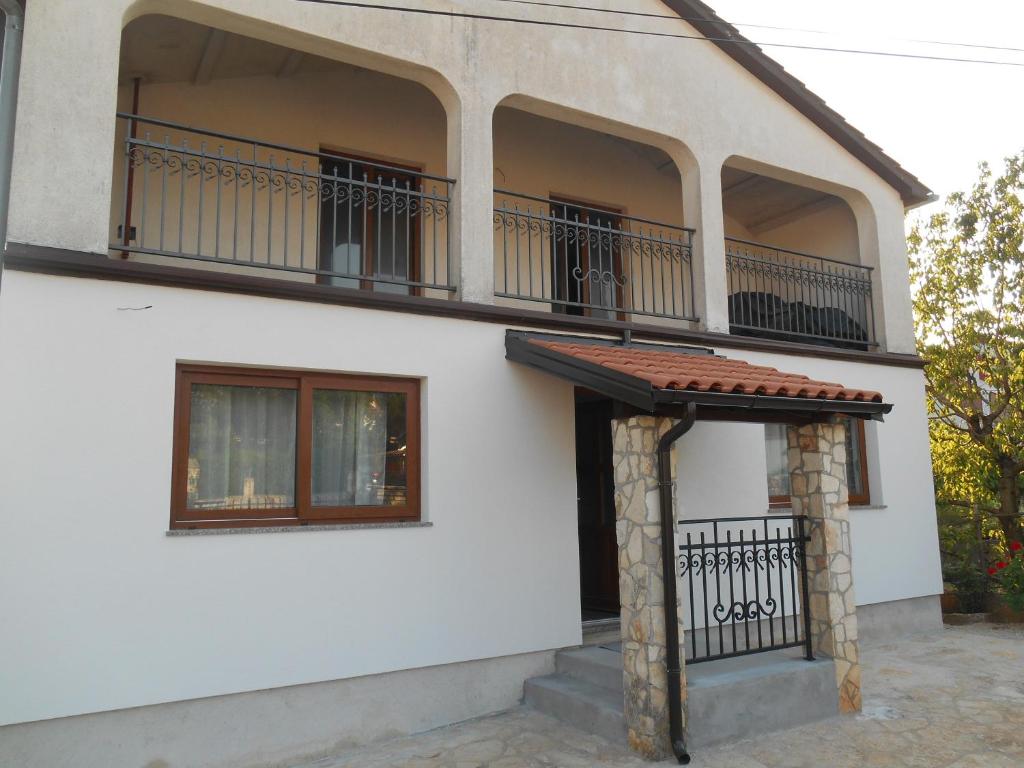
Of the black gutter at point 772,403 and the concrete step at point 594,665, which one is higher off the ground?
the black gutter at point 772,403

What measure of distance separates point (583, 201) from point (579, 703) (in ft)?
20.9

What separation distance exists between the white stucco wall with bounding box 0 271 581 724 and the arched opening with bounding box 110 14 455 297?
1184mm

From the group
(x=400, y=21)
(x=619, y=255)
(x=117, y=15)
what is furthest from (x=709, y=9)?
(x=117, y=15)

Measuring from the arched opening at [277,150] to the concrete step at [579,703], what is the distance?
3.39m

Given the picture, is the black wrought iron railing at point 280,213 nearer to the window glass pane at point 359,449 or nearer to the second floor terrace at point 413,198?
the second floor terrace at point 413,198

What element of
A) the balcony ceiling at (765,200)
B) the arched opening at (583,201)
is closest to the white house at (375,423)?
the arched opening at (583,201)

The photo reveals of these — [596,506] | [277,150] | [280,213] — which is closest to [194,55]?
[277,150]

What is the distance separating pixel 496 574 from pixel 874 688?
11.6 feet

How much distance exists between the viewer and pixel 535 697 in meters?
6.34

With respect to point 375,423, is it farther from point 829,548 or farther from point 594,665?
point 829,548

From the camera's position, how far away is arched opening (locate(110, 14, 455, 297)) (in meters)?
7.14

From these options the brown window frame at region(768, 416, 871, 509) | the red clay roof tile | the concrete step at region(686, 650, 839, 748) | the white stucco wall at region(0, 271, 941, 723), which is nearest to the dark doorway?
the white stucco wall at region(0, 271, 941, 723)

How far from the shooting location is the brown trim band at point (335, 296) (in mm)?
5078

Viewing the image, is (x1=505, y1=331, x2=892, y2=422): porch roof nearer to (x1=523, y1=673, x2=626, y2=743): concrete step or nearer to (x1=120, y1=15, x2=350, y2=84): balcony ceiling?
(x1=523, y1=673, x2=626, y2=743): concrete step
